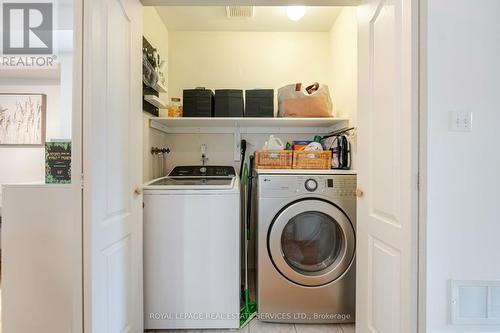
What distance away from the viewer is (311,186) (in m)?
1.80

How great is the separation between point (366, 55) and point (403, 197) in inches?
30.7

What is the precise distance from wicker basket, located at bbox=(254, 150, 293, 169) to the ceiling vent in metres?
1.30

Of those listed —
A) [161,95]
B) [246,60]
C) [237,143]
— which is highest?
[246,60]

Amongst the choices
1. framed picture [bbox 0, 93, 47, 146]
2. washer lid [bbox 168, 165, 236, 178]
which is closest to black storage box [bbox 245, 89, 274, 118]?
washer lid [bbox 168, 165, 236, 178]

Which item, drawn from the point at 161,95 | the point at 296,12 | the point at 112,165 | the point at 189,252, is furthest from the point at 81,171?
the point at 296,12

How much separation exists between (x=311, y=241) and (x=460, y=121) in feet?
3.72

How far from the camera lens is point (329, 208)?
1.78 meters

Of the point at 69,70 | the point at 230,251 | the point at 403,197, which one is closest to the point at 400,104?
the point at 403,197

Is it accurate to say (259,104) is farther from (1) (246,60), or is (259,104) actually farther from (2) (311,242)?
(2) (311,242)

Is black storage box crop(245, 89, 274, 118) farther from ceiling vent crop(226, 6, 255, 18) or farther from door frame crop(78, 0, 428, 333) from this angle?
door frame crop(78, 0, 428, 333)

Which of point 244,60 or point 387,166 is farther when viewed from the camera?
point 244,60

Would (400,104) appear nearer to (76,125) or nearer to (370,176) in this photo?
(370,176)

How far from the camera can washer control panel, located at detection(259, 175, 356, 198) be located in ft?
5.89

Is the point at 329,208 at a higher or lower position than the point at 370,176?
lower
